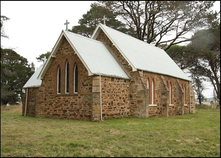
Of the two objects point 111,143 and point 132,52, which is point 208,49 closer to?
point 132,52

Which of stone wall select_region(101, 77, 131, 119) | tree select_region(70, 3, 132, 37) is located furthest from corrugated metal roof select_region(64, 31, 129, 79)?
tree select_region(70, 3, 132, 37)

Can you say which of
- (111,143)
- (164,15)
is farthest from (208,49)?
(111,143)

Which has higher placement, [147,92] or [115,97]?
[147,92]

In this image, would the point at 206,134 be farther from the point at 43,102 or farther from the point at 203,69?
the point at 203,69

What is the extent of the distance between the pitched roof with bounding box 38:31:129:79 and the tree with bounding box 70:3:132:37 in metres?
13.3

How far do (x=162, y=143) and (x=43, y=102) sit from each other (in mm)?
12469

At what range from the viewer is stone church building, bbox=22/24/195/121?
1756cm

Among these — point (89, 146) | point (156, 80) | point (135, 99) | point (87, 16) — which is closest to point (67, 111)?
point (135, 99)

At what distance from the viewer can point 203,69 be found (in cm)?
4306

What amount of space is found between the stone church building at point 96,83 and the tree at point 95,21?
36.9 ft

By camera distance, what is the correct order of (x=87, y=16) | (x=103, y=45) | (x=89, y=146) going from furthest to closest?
1. (x=87, y=16)
2. (x=103, y=45)
3. (x=89, y=146)

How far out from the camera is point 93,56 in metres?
18.9

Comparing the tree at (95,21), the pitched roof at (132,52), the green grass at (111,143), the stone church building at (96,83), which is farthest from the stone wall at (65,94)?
the tree at (95,21)

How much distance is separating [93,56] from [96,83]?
2.84m
